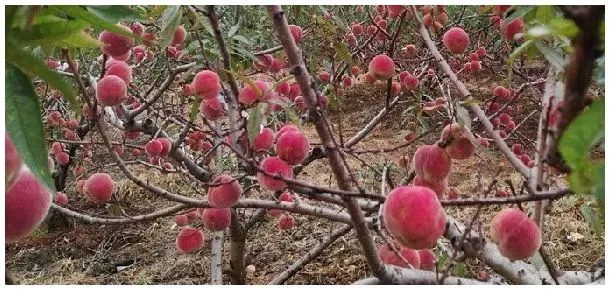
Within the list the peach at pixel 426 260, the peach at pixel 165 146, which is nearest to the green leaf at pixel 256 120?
the peach at pixel 426 260

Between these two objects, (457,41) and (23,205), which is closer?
(23,205)

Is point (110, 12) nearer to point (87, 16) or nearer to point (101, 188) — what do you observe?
point (87, 16)

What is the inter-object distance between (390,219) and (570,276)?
0.34m

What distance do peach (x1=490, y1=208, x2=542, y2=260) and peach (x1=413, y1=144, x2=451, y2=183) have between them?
0.12 meters

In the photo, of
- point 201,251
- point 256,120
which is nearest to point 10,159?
→ point 256,120

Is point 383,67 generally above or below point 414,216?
above

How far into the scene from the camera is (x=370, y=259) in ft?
2.62

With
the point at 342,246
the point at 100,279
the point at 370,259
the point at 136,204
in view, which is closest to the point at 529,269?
the point at 370,259

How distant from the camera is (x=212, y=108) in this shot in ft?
4.09

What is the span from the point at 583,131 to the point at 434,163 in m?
0.44

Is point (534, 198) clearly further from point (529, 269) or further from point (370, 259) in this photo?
point (529, 269)

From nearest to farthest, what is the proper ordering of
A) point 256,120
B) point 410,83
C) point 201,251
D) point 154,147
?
point 256,120 → point 154,147 → point 410,83 → point 201,251
